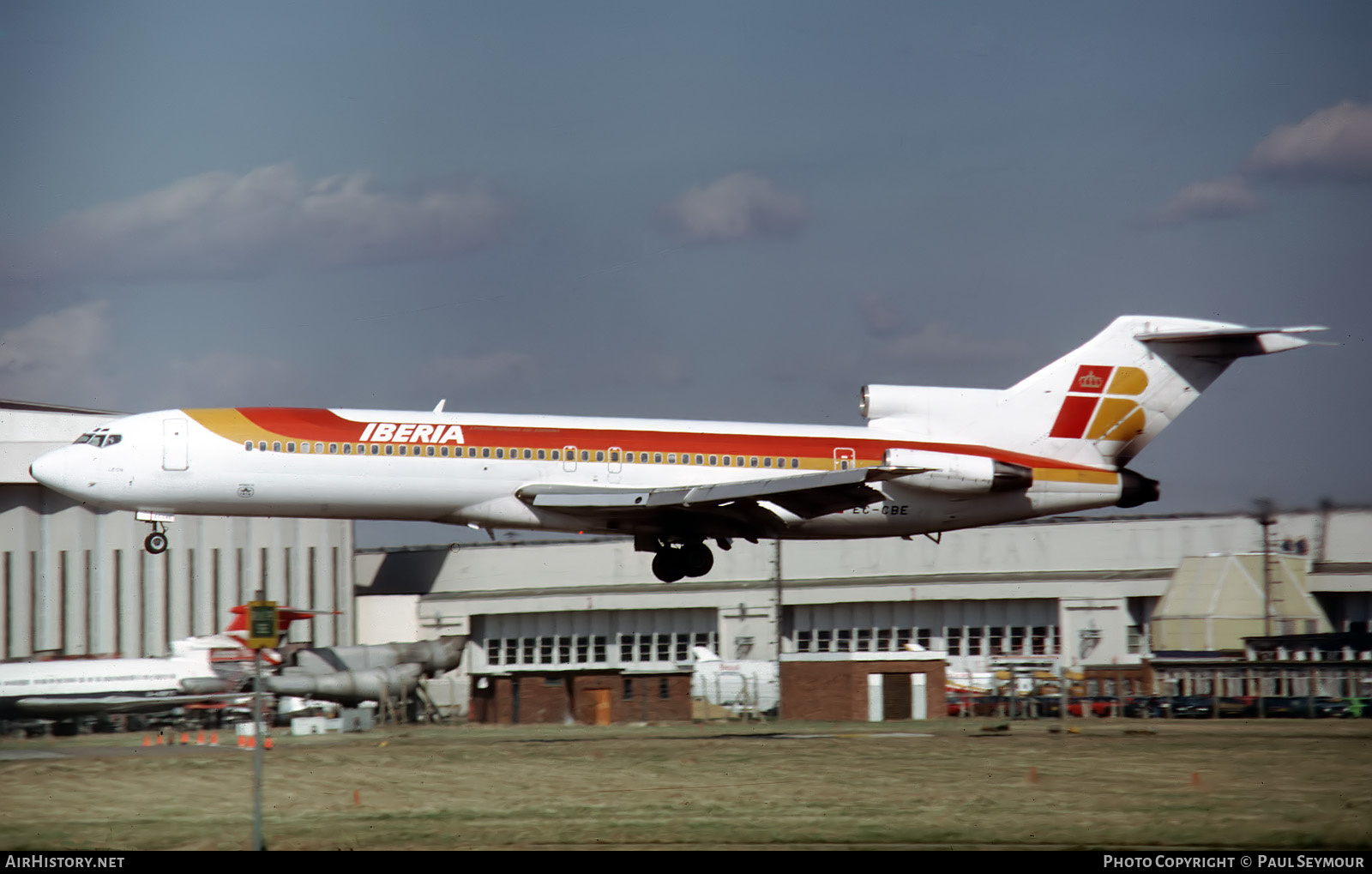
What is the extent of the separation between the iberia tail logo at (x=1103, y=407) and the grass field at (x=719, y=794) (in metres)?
7.92

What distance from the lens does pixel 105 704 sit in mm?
46312

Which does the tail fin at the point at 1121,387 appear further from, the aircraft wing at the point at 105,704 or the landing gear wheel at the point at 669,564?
the aircraft wing at the point at 105,704

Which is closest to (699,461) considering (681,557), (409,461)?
(681,557)

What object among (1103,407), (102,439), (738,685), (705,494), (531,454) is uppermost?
(1103,407)

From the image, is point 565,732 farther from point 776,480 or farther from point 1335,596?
point 1335,596

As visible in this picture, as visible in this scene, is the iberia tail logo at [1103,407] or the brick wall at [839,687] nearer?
the iberia tail logo at [1103,407]

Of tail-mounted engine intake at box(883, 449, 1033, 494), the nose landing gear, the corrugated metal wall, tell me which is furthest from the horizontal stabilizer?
the corrugated metal wall

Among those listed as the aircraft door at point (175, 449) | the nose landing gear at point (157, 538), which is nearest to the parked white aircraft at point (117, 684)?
the nose landing gear at point (157, 538)

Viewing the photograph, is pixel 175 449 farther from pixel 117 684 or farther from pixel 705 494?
pixel 117 684

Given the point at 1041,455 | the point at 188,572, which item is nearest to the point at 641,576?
the point at 188,572

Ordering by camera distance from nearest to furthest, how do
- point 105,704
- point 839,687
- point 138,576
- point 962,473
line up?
point 962,473 < point 105,704 < point 839,687 < point 138,576

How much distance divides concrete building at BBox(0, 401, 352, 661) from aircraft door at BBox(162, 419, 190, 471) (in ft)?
94.0

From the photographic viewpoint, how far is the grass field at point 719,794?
831 inches

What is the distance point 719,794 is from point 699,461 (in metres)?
11.5
